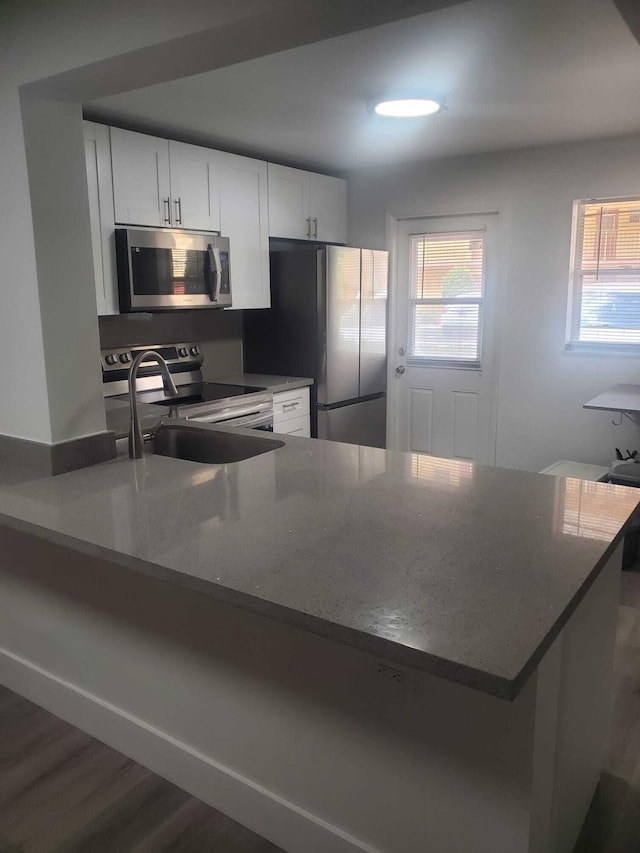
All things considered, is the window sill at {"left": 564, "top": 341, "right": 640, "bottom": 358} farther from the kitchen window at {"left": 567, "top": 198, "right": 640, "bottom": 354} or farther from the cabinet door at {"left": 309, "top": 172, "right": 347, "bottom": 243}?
the cabinet door at {"left": 309, "top": 172, "right": 347, "bottom": 243}

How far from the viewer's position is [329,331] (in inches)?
168

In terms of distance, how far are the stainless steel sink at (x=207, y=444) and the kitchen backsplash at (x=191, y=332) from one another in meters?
1.24

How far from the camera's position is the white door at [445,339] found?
4.59 metres

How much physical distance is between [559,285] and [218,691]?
3.44 m

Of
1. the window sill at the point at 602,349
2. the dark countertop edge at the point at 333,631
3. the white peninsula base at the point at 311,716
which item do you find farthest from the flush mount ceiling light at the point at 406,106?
the dark countertop edge at the point at 333,631

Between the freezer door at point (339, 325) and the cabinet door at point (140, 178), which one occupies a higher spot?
the cabinet door at point (140, 178)

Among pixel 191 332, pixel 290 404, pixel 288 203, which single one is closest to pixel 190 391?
pixel 191 332

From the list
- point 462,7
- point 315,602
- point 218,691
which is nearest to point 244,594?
point 315,602

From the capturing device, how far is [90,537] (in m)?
1.59

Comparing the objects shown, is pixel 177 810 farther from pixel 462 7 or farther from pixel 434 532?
pixel 462 7

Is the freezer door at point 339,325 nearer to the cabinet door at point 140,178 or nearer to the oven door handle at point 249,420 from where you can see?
the oven door handle at point 249,420

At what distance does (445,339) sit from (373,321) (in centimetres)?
55

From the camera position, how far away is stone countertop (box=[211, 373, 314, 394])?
4.09 meters

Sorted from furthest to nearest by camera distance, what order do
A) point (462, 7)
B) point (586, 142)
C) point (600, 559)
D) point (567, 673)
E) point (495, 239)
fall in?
point (495, 239)
point (586, 142)
point (462, 7)
point (567, 673)
point (600, 559)
